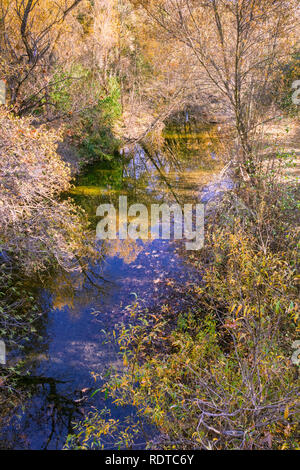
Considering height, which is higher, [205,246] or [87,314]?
[205,246]

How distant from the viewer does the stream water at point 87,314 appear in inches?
165

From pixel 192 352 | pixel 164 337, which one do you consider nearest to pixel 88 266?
pixel 164 337

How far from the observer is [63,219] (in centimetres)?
659

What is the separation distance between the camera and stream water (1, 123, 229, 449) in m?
4.19

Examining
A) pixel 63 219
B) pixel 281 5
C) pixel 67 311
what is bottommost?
pixel 67 311

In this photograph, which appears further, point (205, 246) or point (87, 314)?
point (205, 246)

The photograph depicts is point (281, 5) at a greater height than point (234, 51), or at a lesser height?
greater

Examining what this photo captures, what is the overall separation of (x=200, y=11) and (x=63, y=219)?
18.4ft

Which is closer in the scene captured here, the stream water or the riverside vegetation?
the riverside vegetation

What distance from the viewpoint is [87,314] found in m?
5.93

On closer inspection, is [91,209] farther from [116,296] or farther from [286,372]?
[286,372]

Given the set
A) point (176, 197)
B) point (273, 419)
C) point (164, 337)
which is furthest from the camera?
point (176, 197)

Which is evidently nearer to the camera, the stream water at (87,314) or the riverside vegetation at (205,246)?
the riverside vegetation at (205,246)
